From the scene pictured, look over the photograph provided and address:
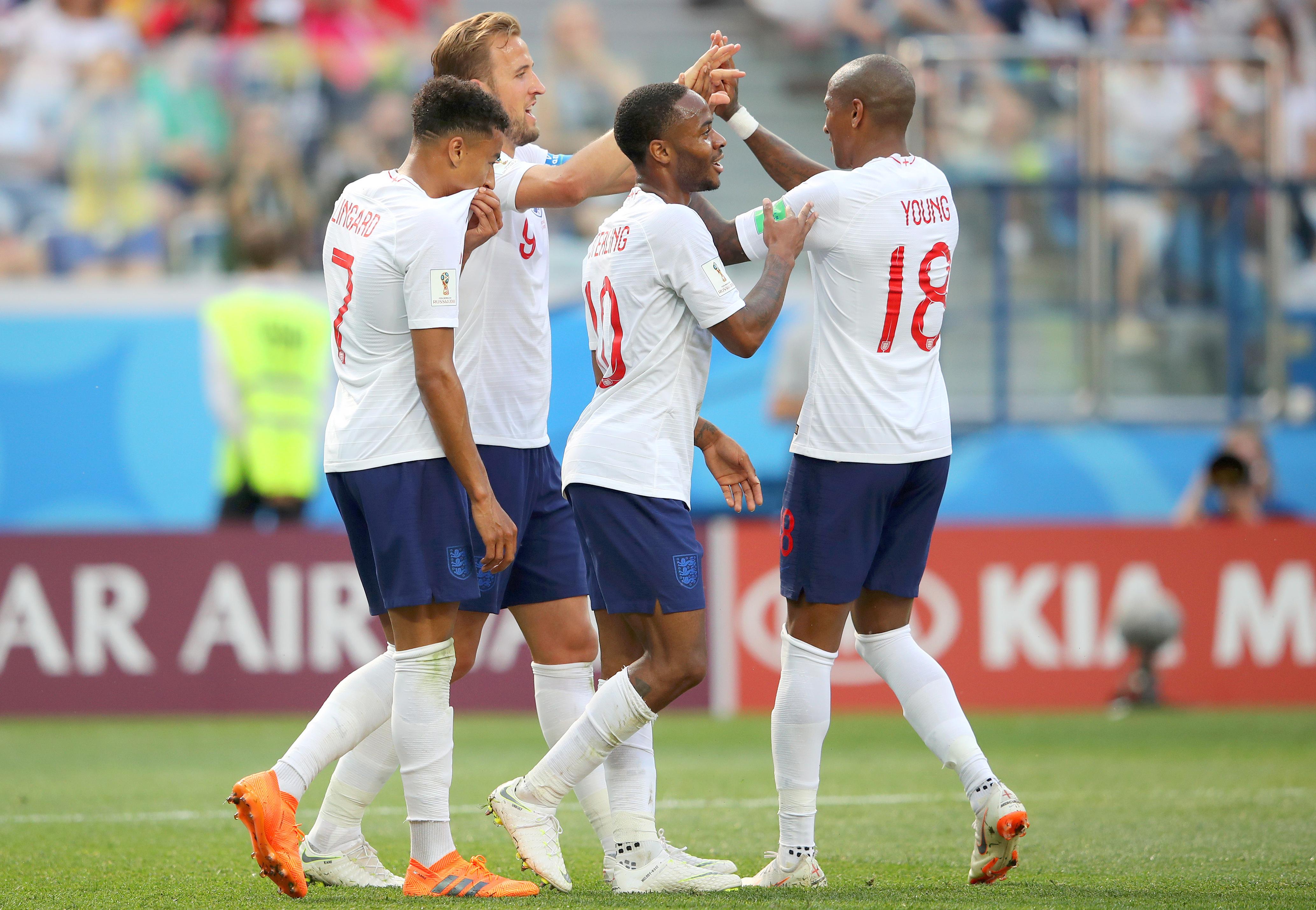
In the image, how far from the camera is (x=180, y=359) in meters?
11.8

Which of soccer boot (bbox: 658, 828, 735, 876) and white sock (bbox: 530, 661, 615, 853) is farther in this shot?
white sock (bbox: 530, 661, 615, 853)

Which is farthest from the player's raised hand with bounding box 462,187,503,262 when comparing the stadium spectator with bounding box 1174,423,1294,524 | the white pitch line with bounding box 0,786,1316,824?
the stadium spectator with bounding box 1174,423,1294,524

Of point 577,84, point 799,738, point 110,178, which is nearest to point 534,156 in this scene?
point 799,738

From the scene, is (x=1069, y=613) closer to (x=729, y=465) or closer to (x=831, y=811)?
(x=831, y=811)

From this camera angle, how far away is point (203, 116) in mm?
12578

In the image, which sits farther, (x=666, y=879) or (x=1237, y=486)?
(x=1237, y=486)

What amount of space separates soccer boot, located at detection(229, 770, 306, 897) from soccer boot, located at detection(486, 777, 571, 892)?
1.77 feet

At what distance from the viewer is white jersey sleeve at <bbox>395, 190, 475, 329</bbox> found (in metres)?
4.23

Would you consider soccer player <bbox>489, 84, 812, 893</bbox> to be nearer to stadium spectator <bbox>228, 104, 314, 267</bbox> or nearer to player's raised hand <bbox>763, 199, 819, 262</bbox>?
player's raised hand <bbox>763, 199, 819, 262</bbox>

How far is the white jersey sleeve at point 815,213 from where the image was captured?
462 cm

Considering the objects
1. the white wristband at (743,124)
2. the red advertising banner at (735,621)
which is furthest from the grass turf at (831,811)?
the white wristband at (743,124)

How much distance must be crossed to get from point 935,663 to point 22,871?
108 inches

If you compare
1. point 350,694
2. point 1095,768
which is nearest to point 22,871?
point 350,694

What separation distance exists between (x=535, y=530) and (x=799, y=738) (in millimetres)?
984
